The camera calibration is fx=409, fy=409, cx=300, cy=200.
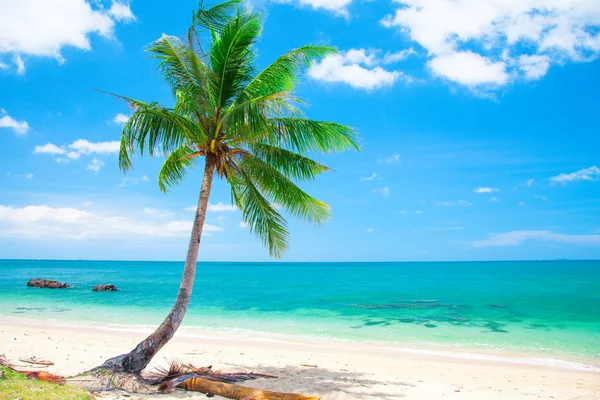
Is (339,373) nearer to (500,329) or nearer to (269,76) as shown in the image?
(269,76)

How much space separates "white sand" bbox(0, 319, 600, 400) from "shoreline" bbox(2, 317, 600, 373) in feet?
0.50

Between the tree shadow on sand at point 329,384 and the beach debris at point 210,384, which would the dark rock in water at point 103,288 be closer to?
the tree shadow on sand at point 329,384

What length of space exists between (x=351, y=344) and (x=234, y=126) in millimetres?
9257

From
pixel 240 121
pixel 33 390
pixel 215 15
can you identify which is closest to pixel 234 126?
pixel 240 121

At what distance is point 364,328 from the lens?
55.5 ft

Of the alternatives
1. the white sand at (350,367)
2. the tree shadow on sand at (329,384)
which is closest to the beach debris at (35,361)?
the white sand at (350,367)

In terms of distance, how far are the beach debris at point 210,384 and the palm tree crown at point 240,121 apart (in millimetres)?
2966

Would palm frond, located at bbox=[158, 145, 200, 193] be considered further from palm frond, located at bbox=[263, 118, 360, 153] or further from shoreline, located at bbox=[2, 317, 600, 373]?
shoreline, located at bbox=[2, 317, 600, 373]

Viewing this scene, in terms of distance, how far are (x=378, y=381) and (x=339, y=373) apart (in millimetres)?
939

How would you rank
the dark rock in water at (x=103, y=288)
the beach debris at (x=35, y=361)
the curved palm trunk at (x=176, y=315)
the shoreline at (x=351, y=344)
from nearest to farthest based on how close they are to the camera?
1. the curved palm trunk at (x=176, y=315)
2. the beach debris at (x=35, y=361)
3. the shoreline at (x=351, y=344)
4. the dark rock in water at (x=103, y=288)

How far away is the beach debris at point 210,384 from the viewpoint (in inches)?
221

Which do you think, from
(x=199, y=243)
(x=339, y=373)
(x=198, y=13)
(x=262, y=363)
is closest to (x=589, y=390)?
(x=339, y=373)

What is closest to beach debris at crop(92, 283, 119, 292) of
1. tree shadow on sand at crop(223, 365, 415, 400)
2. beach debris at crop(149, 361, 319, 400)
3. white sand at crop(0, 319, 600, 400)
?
white sand at crop(0, 319, 600, 400)

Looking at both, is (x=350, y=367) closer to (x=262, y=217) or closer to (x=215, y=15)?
(x=262, y=217)
